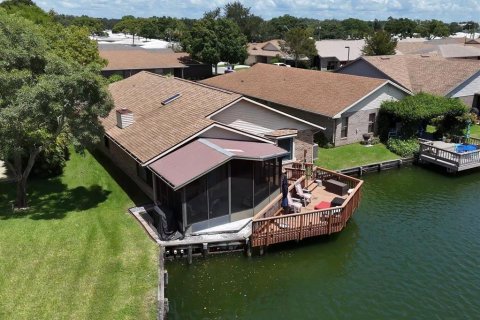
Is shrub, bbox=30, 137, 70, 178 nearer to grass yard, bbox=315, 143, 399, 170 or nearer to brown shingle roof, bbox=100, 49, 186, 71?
grass yard, bbox=315, 143, 399, 170

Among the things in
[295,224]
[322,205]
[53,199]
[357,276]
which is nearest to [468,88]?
[322,205]

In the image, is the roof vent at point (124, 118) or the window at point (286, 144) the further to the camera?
the window at point (286, 144)

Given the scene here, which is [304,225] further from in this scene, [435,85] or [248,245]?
[435,85]

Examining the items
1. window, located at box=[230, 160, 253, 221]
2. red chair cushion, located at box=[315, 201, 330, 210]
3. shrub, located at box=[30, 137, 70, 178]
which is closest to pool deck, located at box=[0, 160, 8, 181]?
shrub, located at box=[30, 137, 70, 178]

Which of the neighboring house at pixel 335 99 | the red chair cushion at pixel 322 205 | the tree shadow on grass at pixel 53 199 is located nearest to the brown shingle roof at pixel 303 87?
the neighboring house at pixel 335 99

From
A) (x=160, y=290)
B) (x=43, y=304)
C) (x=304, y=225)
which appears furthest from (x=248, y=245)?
(x=43, y=304)

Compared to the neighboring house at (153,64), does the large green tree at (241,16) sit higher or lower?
higher

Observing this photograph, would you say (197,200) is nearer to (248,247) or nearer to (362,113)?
(248,247)

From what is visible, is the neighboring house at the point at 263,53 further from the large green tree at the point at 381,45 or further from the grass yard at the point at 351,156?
the grass yard at the point at 351,156
